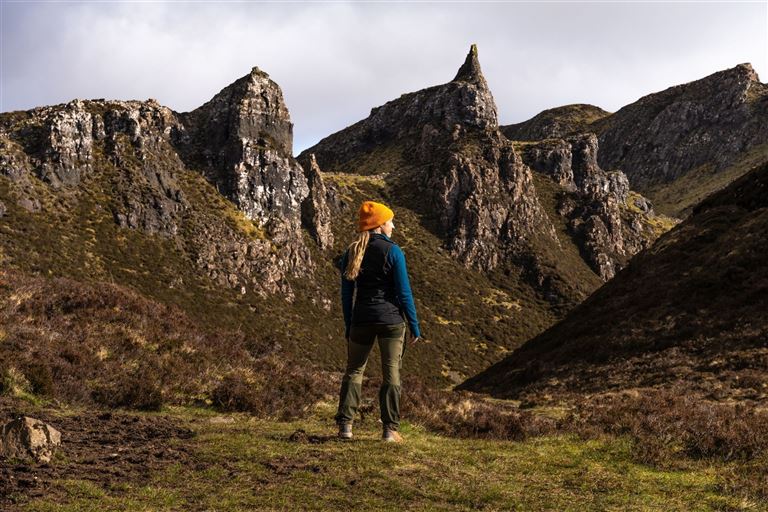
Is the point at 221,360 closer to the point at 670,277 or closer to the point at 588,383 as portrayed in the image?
the point at 588,383

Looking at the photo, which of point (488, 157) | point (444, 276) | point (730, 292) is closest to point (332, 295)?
point (444, 276)

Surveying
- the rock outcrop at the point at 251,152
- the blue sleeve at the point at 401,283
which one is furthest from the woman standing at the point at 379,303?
the rock outcrop at the point at 251,152

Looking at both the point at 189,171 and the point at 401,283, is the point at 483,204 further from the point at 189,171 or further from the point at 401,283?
the point at 401,283

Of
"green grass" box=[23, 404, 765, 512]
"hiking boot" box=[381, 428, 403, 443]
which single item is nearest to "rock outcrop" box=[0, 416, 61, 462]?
"green grass" box=[23, 404, 765, 512]

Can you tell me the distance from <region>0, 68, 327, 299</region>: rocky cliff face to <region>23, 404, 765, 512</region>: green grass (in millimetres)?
106589

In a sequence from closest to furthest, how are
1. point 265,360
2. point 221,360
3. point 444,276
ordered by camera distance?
point 221,360, point 265,360, point 444,276

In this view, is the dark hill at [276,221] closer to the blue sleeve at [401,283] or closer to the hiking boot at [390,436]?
the hiking boot at [390,436]

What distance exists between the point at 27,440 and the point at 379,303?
5.36 meters

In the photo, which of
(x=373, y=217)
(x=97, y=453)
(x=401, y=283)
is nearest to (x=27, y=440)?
(x=97, y=453)

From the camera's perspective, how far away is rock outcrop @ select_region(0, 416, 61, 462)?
7.39 metres

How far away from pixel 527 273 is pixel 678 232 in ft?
421

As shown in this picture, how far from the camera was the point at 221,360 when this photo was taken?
640 inches

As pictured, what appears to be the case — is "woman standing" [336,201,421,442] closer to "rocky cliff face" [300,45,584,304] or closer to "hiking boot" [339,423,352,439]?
"hiking boot" [339,423,352,439]

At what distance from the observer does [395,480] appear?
757 centimetres
